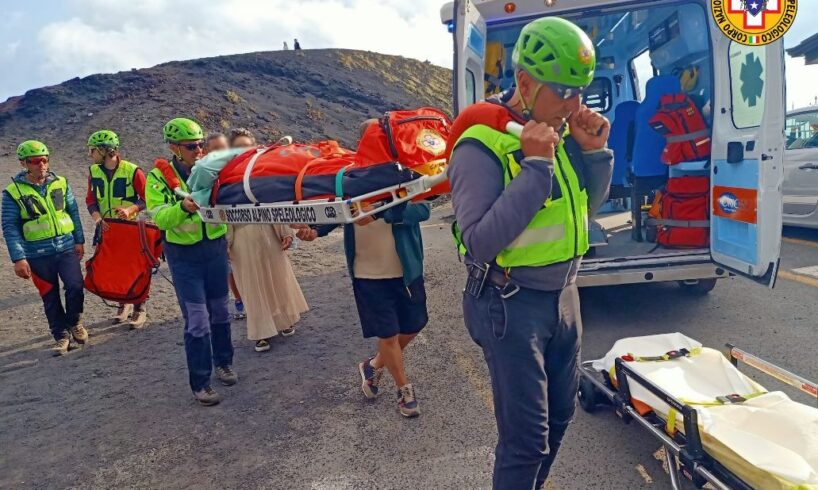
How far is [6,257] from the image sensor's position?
8.66 meters

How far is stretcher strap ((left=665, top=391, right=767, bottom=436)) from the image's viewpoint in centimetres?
250

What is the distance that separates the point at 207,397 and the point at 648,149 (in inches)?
189

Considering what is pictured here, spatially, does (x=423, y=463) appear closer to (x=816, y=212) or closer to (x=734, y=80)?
(x=734, y=80)

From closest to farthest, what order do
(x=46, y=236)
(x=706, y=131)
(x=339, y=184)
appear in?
(x=339, y=184) → (x=706, y=131) → (x=46, y=236)

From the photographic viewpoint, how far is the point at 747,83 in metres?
4.03

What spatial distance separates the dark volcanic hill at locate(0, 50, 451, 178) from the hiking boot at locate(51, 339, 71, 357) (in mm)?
8418

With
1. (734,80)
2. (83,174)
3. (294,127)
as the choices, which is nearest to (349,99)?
(294,127)

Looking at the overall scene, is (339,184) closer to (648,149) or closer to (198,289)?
(198,289)

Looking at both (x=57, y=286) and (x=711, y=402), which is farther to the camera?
(x=57, y=286)

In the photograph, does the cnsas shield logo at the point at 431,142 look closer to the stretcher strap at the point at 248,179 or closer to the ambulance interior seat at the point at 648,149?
the stretcher strap at the point at 248,179

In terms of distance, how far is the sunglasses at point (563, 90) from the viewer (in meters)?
1.82

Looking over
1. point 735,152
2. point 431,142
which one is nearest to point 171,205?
point 431,142

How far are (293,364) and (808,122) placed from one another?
7271mm

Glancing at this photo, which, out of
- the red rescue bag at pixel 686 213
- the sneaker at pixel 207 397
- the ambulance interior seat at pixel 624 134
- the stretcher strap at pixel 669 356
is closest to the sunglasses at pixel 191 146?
the sneaker at pixel 207 397
